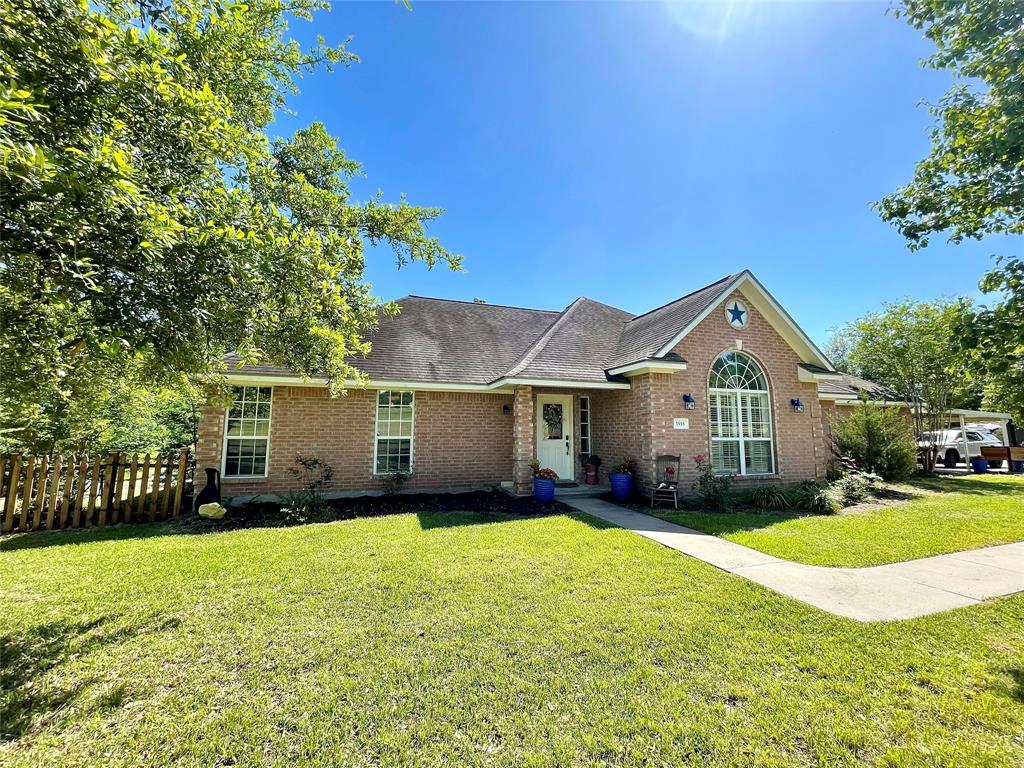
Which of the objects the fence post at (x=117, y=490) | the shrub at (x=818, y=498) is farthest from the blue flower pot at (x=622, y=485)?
the fence post at (x=117, y=490)

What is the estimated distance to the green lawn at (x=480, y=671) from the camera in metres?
2.63

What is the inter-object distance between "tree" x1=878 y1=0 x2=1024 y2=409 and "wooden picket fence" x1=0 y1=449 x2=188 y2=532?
548 inches

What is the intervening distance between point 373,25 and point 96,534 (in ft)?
36.4

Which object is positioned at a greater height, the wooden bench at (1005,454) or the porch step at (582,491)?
the wooden bench at (1005,454)

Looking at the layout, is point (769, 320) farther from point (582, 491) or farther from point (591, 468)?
point (582, 491)

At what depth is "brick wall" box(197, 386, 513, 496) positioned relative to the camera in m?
10.6

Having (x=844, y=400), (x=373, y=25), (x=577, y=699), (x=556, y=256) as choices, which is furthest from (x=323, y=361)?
(x=844, y=400)

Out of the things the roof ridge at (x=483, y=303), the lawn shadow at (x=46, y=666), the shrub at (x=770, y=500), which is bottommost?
the lawn shadow at (x=46, y=666)

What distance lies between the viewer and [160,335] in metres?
3.88

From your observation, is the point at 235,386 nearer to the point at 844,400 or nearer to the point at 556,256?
the point at 556,256

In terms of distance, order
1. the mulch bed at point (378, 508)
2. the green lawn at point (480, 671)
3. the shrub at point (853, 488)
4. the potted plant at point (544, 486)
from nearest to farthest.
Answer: the green lawn at point (480, 671), the mulch bed at point (378, 508), the potted plant at point (544, 486), the shrub at point (853, 488)

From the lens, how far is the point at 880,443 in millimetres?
14164

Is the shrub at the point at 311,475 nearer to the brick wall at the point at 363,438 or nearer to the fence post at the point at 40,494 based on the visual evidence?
the brick wall at the point at 363,438

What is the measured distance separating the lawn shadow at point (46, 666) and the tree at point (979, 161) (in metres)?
9.40
